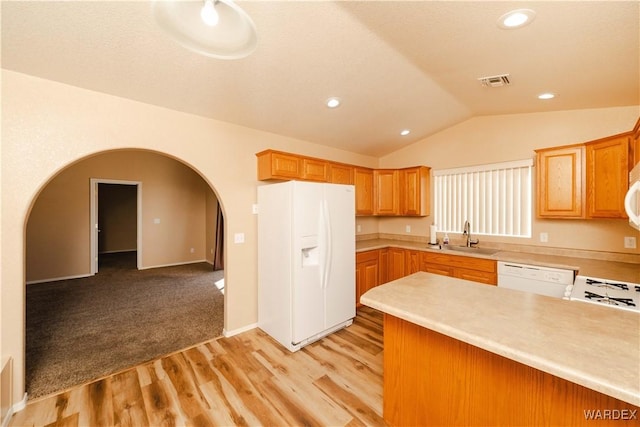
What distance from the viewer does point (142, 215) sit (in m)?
5.88

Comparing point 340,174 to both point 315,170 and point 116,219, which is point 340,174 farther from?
point 116,219

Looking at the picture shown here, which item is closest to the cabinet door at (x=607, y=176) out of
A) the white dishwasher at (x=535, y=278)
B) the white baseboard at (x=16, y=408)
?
the white dishwasher at (x=535, y=278)

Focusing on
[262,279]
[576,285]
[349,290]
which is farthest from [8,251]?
[576,285]

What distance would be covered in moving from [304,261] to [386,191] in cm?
220

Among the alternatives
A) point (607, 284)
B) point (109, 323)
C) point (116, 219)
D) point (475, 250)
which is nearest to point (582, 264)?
point (607, 284)

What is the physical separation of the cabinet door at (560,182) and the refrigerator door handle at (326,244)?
2.44m

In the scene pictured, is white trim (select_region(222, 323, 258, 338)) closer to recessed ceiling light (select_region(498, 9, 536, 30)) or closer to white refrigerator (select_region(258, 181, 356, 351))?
white refrigerator (select_region(258, 181, 356, 351))

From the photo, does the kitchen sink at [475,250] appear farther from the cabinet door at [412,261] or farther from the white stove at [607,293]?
the white stove at [607,293]

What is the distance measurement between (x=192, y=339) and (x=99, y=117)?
2.37 meters

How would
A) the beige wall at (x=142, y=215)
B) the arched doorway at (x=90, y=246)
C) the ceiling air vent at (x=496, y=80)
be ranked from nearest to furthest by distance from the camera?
the ceiling air vent at (x=496, y=80) → the arched doorway at (x=90, y=246) → the beige wall at (x=142, y=215)

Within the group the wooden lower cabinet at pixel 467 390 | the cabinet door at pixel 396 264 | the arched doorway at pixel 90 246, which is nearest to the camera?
the wooden lower cabinet at pixel 467 390

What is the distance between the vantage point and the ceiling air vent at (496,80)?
7.54 ft

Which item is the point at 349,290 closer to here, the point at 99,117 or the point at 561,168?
the point at 561,168

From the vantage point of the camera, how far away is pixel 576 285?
1999 millimetres
